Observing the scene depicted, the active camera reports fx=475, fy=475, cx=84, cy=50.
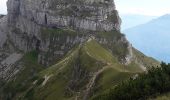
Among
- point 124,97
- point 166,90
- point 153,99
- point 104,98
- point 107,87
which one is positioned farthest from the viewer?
point 107,87

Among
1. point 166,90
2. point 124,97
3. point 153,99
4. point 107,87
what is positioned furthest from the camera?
point 107,87

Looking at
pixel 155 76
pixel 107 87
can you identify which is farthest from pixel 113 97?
pixel 107 87

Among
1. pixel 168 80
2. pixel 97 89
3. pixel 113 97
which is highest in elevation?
pixel 168 80

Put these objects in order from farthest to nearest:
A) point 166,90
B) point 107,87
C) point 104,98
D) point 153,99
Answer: point 107,87
point 104,98
point 166,90
point 153,99

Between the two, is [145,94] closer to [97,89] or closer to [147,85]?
[147,85]

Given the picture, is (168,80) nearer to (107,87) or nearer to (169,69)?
(169,69)

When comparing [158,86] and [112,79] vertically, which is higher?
[158,86]

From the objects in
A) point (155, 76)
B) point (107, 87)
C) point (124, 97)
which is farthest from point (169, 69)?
point (107, 87)

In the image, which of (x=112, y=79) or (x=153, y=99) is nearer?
(x=153, y=99)

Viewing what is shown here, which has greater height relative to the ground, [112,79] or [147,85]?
[147,85]
